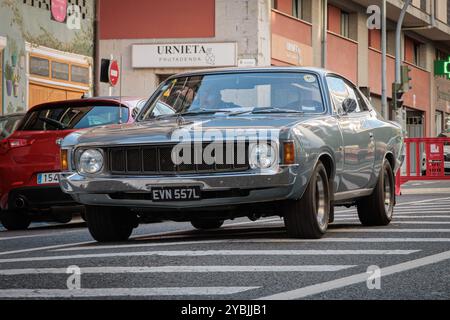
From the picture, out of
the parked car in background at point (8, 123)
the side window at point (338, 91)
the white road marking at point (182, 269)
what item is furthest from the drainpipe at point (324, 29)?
the white road marking at point (182, 269)

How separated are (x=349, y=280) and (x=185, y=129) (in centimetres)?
289

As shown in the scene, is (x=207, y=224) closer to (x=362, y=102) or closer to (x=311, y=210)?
(x=362, y=102)

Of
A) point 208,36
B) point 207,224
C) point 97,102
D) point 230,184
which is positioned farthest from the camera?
point 208,36

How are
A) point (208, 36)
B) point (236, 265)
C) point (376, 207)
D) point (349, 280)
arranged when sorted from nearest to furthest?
1. point (349, 280)
2. point (236, 265)
3. point (376, 207)
4. point (208, 36)

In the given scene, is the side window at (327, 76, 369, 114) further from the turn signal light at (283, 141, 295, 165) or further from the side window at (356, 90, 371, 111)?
the turn signal light at (283, 141, 295, 165)

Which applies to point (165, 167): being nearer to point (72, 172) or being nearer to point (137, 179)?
point (137, 179)

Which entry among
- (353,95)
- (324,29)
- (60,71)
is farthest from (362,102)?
(324,29)

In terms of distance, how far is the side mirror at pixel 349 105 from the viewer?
11.0 metres

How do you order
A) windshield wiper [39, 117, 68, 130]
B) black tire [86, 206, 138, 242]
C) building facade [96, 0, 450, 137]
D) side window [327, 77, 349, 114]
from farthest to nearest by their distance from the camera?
building facade [96, 0, 450, 137] → windshield wiper [39, 117, 68, 130] → side window [327, 77, 349, 114] → black tire [86, 206, 138, 242]

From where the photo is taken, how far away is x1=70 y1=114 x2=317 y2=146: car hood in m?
9.44

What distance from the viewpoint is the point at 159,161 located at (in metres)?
9.57

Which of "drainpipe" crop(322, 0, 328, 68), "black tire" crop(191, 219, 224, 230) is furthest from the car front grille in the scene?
"drainpipe" crop(322, 0, 328, 68)

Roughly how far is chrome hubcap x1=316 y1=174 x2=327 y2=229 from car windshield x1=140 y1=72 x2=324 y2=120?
79 cm

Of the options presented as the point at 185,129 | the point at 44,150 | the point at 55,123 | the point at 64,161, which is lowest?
the point at 64,161
